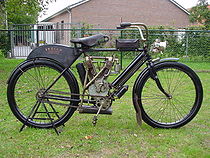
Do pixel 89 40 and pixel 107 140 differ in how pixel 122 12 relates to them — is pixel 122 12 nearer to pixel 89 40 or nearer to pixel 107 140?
pixel 89 40

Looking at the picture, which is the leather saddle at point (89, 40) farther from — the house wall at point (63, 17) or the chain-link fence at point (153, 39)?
the house wall at point (63, 17)

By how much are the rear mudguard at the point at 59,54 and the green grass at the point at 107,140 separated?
3.16ft

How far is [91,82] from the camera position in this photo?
11.7 feet

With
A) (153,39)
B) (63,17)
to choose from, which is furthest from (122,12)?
(153,39)

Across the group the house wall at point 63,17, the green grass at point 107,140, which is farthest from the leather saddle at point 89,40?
the house wall at point 63,17

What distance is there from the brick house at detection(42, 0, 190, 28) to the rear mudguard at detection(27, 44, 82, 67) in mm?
19802

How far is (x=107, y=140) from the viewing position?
11.2 ft

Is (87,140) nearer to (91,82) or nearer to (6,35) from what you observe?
(91,82)

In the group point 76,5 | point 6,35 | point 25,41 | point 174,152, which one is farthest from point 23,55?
point 174,152

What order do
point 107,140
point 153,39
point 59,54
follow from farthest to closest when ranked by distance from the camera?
1. point 153,39
2. point 59,54
3. point 107,140

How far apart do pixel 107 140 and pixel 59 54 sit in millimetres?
1285

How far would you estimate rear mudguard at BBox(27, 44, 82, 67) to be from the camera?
141 inches

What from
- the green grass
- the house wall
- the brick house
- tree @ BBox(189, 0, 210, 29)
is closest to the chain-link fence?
the green grass

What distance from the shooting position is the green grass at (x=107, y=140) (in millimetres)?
3062
